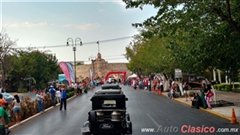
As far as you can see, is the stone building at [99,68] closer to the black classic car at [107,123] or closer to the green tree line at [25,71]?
the green tree line at [25,71]

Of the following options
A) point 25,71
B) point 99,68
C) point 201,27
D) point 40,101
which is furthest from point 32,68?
point 201,27

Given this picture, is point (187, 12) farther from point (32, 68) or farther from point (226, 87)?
point (32, 68)

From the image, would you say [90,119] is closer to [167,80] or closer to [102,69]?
[167,80]

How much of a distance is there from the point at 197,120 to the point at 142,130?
3840mm

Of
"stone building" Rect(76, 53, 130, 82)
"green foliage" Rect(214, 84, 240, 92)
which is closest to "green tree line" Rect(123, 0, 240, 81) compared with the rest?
"green foliage" Rect(214, 84, 240, 92)

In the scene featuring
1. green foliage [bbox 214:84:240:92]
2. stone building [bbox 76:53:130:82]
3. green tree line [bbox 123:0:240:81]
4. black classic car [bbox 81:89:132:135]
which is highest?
stone building [bbox 76:53:130:82]

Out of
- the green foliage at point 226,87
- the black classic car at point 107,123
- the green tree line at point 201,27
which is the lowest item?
the black classic car at point 107,123

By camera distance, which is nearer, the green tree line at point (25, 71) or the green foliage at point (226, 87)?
the green foliage at point (226, 87)

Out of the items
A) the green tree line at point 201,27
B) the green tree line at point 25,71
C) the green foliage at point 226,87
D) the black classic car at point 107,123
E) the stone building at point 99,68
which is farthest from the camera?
the stone building at point 99,68

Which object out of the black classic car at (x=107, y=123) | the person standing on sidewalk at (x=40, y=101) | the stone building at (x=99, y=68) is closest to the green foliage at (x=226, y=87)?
the person standing on sidewalk at (x=40, y=101)

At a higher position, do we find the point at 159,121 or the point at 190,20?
the point at 190,20

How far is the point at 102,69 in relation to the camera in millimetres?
114000

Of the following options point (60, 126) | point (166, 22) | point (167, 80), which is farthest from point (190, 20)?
point (167, 80)

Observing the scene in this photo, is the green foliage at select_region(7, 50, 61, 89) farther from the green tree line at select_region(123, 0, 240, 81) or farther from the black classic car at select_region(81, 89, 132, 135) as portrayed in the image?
the black classic car at select_region(81, 89, 132, 135)
